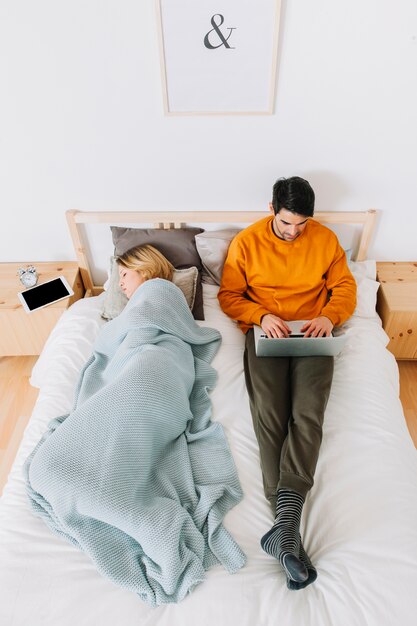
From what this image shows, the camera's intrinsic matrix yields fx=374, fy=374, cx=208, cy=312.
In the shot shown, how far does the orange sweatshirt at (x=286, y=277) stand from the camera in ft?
5.16

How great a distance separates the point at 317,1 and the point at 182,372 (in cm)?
140

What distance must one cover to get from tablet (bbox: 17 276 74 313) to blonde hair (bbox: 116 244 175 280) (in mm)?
421

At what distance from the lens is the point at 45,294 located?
184 centimetres

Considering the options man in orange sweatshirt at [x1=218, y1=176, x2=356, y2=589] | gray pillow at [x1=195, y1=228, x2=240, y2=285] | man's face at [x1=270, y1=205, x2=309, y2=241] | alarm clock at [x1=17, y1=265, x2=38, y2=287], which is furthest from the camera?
alarm clock at [x1=17, y1=265, x2=38, y2=287]

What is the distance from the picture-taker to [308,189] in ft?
4.57

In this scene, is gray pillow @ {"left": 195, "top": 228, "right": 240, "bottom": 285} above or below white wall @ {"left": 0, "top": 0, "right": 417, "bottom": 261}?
below

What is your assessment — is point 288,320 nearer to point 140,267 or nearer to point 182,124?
point 140,267

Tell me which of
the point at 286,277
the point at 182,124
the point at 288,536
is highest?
the point at 182,124

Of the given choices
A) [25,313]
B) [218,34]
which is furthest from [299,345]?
[25,313]

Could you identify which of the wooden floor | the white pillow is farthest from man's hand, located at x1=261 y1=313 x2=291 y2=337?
the wooden floor

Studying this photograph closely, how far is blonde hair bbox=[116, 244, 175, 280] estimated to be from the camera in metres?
1.55

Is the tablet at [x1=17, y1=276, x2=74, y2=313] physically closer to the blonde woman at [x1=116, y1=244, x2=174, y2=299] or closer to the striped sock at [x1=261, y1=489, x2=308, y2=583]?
the blonde woman at [x1=116, y1=244, x2=174, y2=299]

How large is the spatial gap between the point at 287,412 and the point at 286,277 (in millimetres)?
581

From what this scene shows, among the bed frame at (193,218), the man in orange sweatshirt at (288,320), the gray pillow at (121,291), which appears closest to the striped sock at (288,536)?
the man in orange sweatshirt at (288,320)
